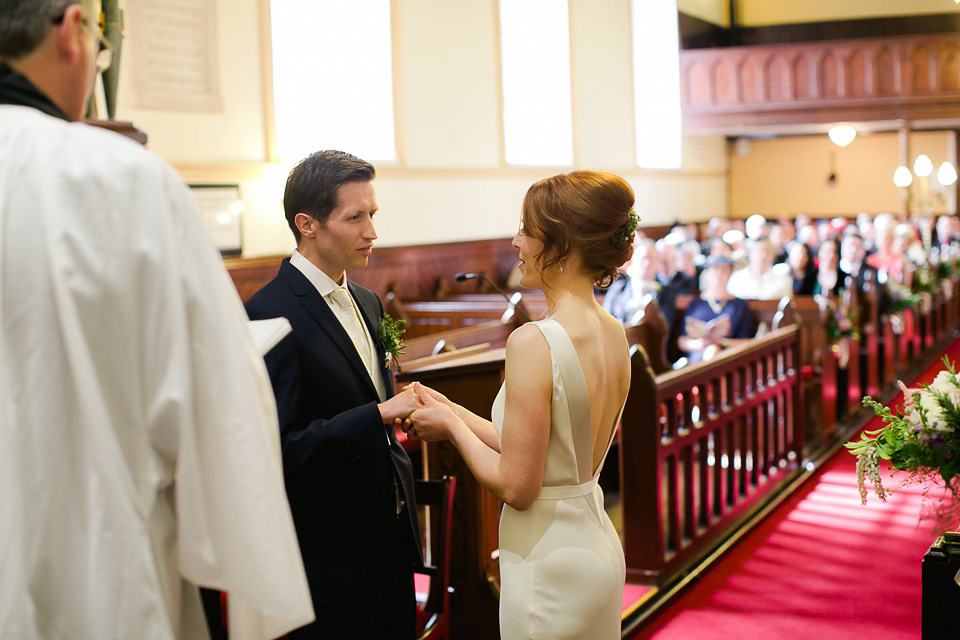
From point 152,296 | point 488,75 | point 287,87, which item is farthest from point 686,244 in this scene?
point 152,296

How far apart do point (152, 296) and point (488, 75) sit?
994cm

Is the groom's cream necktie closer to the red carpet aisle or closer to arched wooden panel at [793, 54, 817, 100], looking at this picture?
the red carpet aisle

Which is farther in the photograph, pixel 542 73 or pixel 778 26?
pixel 778 26

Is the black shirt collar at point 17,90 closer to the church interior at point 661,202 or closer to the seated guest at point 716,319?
the church interior at point 661,202

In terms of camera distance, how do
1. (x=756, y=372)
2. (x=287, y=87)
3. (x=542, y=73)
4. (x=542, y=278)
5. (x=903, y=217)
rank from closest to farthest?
(x=542, y=278) < (x=756, y=372) < (x=287, y=87) < (x=542, y=73) < (x=903, y=217)

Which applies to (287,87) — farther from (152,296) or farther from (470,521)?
(152,296)

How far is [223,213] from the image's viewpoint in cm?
769

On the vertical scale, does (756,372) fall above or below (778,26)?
below

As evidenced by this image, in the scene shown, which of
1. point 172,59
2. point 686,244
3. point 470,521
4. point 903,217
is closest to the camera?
point 470,521

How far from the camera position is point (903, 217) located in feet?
46.9

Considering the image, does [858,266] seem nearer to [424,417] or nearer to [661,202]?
[661,202]

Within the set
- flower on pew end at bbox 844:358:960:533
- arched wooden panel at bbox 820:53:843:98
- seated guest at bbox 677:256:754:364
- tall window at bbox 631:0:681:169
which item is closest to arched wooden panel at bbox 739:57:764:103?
arched wooden panel at bbox 820:53:843:98

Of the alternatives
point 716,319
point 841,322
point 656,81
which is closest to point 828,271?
point 841,322

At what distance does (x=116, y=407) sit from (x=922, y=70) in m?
14.9
